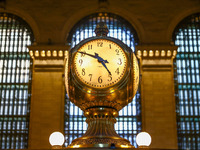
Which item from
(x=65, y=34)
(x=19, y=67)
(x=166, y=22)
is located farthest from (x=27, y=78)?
(x=166, y=22)

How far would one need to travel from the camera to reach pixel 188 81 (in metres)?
21.6

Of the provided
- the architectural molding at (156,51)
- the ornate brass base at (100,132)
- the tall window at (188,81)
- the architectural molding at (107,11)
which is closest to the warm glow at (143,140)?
the ornate brass base at (100,132)

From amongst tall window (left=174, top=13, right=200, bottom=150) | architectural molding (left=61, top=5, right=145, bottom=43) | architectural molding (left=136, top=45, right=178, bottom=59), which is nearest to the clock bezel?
tall window (left=174, top=13, right=200, bottom=150)

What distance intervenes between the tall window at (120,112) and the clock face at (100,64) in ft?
59.8

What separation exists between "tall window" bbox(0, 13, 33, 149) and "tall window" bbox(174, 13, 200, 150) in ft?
22.7

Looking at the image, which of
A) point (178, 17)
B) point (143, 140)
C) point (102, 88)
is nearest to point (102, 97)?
point (102, 88)

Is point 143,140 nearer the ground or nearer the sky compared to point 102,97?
nearer the ground

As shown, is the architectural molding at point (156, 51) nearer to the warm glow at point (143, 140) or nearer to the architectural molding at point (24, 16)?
the architectural molding at point (24, 16)

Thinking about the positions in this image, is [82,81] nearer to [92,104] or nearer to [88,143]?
[92,104]

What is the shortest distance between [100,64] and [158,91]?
19.1 meters

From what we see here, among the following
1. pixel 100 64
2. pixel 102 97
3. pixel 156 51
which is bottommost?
pixel 102 97

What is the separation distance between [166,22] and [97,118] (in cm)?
2036

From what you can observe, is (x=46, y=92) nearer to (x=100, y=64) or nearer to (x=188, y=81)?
(x=188, y=81)

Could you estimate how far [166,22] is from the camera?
866 inches
